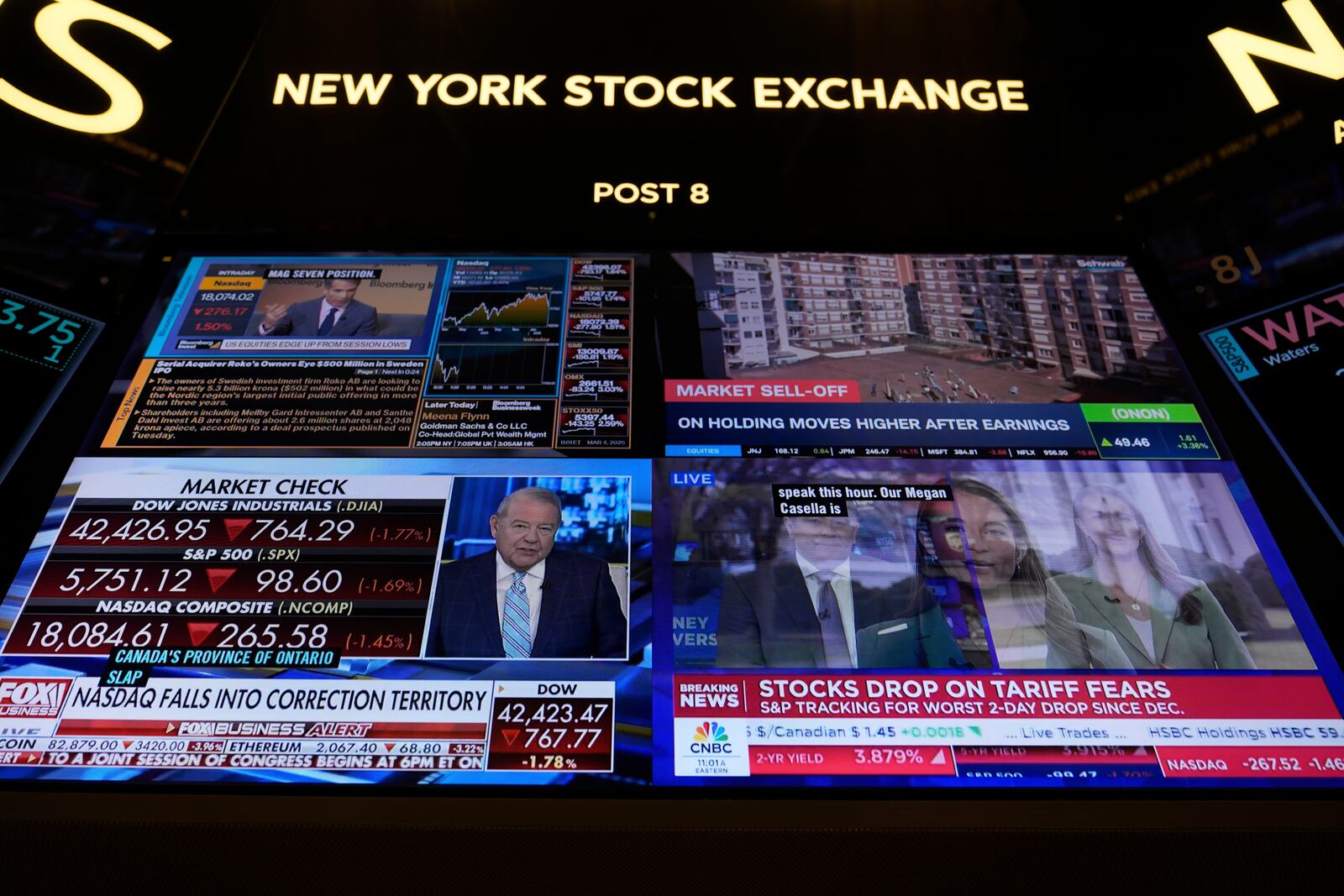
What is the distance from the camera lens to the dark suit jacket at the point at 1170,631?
2.51 metres

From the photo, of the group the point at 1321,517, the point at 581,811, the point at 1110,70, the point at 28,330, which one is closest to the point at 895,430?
the point at 1321,517

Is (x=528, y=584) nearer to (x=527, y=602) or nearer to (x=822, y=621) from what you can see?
(x=527, y=602)

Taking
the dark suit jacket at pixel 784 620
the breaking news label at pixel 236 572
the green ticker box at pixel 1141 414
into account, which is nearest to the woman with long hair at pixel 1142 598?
the green ticker box at pixel 1141 414

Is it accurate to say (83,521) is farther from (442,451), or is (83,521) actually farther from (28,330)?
(442,451)

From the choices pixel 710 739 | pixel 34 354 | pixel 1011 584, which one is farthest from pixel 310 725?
pixel 1011 584

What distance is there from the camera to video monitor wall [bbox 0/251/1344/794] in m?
2.36

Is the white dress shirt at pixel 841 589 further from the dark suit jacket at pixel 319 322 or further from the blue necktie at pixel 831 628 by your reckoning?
the dark suit jacket at pixel 319 322

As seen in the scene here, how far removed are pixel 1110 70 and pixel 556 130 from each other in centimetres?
241

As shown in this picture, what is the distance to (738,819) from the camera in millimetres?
2262

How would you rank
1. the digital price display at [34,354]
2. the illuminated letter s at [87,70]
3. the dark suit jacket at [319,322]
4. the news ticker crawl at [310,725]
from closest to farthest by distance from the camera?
the news ticker crawl at [310,725] → the digital price display at [34,354] → the dark suit jacket at [319,322] → the illuminated letter s at [87,70]

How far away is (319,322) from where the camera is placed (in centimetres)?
327

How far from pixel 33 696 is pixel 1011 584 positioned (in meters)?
2.57

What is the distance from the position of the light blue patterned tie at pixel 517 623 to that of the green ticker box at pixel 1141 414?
186 cm

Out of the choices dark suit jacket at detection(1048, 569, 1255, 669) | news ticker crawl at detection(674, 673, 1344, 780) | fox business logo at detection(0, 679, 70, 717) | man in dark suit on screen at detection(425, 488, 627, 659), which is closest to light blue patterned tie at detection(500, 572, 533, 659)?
man in dark suit on screen at detection(425, 488, 627, 659)
